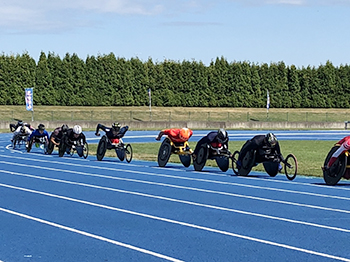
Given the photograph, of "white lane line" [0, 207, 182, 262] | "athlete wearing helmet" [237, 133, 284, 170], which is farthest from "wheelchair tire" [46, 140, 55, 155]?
"white lane line" [0, 207, 182, 262]

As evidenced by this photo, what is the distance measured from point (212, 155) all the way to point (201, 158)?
1.11ft

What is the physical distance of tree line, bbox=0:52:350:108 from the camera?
72.7m

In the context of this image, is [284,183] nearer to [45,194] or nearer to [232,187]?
[232,187]

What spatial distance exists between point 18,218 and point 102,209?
1.52m

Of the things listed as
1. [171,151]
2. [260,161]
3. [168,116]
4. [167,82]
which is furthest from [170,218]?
[167,82]

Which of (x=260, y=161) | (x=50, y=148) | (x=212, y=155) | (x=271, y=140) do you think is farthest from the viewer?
(x=50, y=148)

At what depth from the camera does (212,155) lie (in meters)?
20.4

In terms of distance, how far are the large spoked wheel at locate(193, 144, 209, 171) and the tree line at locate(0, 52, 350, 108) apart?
2064 inches

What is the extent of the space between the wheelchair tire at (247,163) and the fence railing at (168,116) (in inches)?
1809

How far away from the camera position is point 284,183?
662 inches

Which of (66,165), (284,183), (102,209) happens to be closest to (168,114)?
(66,165)

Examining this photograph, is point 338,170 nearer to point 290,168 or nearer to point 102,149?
point 290,168

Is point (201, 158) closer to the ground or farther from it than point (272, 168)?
farther from it

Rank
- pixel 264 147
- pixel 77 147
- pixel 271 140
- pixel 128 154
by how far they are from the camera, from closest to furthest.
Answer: pixel 271 140, pixel 264 147, pixel 128 154, pixel 77 147
